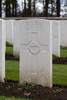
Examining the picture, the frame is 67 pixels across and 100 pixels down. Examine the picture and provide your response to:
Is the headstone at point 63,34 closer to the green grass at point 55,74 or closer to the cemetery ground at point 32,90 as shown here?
the green grass at point 55,74

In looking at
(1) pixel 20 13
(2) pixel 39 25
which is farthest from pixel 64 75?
(1) pixel 20 13

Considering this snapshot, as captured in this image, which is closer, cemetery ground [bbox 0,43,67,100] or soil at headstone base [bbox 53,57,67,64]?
cemetery ground [bbox 0,43,67,100]

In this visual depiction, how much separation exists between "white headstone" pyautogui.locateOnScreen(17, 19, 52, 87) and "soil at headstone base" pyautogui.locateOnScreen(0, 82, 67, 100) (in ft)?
0.87

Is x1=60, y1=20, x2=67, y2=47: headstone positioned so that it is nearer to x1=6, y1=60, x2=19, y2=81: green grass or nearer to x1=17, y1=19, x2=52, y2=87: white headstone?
x1=6, y1=60, x2=19, y2=81: green grass

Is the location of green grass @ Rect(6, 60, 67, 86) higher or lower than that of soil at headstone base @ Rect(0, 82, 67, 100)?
lower

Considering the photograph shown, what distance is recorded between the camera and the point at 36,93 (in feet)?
19.2

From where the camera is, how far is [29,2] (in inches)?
1502

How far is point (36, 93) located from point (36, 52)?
950 millimetres

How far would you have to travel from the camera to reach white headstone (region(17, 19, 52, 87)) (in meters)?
6.32

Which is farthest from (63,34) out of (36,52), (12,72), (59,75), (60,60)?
(36,52)

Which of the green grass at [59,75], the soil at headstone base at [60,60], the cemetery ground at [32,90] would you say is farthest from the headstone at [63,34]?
the cemetery ground at [32,90]


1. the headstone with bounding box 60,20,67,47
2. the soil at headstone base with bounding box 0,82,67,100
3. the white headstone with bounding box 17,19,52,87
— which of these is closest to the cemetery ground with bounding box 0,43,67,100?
the soil at headstone base with bounding box 0,82,67,100

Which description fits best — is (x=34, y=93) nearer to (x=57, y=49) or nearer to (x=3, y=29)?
(x=3, y=29)

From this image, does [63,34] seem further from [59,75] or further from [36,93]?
[36,93]
